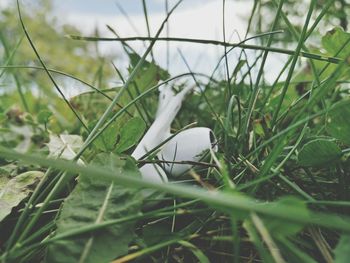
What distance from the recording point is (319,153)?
1.34 ft

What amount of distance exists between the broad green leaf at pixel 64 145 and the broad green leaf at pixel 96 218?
7.0 inches

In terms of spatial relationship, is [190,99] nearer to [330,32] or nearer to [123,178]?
[330,32]

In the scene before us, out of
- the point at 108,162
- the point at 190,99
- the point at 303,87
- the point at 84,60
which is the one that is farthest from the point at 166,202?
the point at 84,60

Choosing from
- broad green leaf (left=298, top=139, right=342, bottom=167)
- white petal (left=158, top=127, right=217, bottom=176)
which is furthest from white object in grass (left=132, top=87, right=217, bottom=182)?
broad green leaf (left=298, top=139, right=342, bottom=167)

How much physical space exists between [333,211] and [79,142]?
0.40 meters

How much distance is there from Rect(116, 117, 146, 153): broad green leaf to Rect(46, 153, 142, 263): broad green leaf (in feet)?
0.27

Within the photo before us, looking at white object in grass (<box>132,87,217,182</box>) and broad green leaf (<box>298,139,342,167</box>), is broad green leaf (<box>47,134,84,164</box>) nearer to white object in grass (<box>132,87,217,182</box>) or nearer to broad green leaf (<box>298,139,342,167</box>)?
white object in grass (<box>132,87,217,182</box>)

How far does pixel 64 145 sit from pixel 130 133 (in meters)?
0.14

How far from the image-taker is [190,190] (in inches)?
8.6

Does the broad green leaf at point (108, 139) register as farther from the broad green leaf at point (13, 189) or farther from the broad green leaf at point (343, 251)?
the broad green leaf at point (343, 251)

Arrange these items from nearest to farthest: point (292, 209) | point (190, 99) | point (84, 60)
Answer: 1. point (292, 209)
2. point (190, 99)
3. point (84, 60)

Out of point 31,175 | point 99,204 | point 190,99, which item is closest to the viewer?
point 99,204

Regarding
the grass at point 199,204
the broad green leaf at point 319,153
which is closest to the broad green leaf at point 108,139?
the grass at point 199,204

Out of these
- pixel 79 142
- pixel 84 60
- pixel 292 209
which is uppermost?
pixel 292 209
